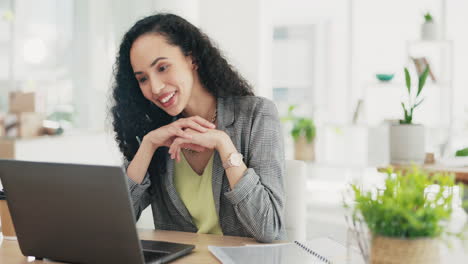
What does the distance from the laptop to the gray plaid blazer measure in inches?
10.7

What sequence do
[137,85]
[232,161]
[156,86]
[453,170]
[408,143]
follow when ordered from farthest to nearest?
[408,143] → [453,170] → [137,85] → [156,86] → [232,161]

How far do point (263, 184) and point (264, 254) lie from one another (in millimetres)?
325

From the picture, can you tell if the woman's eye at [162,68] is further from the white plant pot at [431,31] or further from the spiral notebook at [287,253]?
the white plant pot at [431,31]

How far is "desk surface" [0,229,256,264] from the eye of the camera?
45.3 inches

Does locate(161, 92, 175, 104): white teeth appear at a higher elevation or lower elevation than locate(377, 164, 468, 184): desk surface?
higher

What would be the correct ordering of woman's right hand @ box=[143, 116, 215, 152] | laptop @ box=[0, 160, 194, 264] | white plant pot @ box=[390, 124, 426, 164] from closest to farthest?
laptop @ box=[0, 160, 194, 264], woman's right hand @ box=[143, 116, 215, 152], white plant pot @ box=[390, 124, 426, 164]

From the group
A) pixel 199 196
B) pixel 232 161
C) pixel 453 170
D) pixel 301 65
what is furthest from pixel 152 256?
pixel 301 65

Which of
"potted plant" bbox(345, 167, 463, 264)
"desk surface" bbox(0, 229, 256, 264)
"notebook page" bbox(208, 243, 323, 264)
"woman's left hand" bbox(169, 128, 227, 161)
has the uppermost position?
"woman's left hand" bbox(169, 128, 227, 161)

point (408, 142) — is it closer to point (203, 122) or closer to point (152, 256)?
point (203, 122)

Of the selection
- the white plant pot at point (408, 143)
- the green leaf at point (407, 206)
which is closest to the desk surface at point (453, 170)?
the white plant pot at point (408, 143)

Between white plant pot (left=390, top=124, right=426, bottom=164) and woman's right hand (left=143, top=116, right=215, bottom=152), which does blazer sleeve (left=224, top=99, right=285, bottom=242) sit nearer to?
woman's right hand (left=143, top=116, right=215, bottom=152)

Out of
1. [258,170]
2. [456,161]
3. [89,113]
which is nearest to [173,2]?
[89,113]

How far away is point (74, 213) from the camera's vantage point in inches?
40.7

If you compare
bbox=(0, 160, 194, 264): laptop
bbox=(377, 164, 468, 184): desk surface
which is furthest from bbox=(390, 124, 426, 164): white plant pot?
bbox=(0, 160, 194, 264): laptop
